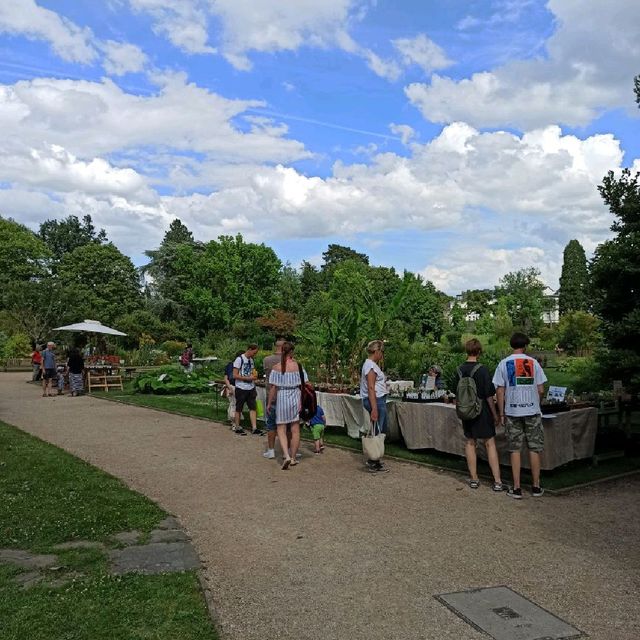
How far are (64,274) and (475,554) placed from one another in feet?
191

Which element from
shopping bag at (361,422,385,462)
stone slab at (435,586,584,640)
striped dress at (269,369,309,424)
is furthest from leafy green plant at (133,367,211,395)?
stone slab at (435,586,584,640)

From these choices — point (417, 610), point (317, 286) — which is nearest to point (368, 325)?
point (417, 610)

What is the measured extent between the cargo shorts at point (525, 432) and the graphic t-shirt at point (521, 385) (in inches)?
3.0

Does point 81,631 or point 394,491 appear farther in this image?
point 394,491

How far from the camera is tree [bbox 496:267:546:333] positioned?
54.2m

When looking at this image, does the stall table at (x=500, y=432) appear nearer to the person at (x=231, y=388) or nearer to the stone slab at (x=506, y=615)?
the person at (x=231, y=388)

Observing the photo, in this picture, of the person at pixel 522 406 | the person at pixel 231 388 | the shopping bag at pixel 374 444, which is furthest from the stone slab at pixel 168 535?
the person at pixel 231 388

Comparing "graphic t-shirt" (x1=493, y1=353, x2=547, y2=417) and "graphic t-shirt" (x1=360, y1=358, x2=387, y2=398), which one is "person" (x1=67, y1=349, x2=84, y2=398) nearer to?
"graphic t-shirt" (x1=360, y1=358, x2=387, y2=398)

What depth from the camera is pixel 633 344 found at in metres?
8.56

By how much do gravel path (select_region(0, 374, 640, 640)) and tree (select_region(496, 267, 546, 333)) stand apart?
137ft

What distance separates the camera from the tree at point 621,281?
27.1 ft

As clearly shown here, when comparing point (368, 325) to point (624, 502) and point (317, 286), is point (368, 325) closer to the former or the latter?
point (624, 502)

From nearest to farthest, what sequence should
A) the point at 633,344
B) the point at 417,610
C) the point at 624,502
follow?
the point at 417,610 → the point at 624,502 → the point at 633,344

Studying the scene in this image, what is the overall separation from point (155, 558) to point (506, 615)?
8.42ft
